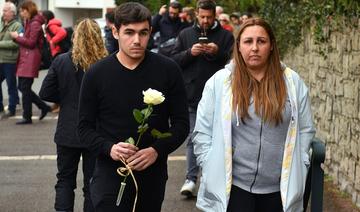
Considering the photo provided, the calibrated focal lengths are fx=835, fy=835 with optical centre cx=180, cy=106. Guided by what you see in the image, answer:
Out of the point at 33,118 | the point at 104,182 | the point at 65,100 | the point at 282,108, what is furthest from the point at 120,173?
the point at 33,118

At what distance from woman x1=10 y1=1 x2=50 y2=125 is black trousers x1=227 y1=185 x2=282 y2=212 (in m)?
9.13

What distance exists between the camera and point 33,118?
1435cm

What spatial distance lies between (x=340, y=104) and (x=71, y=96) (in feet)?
9.68

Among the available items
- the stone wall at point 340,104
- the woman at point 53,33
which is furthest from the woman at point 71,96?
the woman at point 53,33

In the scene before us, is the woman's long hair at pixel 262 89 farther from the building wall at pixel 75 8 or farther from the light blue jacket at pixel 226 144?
the building wall at pixel 75 8

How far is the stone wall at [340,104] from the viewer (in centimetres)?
754

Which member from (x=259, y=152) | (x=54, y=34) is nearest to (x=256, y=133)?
(x=259, y=152)

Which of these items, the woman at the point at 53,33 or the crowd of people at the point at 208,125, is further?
the woman at the point at 53,33

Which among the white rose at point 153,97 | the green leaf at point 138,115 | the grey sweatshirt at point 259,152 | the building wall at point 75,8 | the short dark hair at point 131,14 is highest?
the short dark hair at point 131,14

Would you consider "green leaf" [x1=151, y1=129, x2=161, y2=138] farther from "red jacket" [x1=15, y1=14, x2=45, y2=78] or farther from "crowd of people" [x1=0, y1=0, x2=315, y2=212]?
"red jacket" [x1=15, y1=14, x2=45, y2=78]

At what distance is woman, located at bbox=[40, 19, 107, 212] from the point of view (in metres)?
6.45

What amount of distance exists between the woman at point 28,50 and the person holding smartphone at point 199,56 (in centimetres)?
567

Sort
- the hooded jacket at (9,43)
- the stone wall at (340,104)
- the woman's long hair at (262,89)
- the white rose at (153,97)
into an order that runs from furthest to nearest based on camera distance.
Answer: the hooded jacket at (9,43) → the stone wall at (340,104) → the woman's long hair at (262,89) → the white rose at (153,97)

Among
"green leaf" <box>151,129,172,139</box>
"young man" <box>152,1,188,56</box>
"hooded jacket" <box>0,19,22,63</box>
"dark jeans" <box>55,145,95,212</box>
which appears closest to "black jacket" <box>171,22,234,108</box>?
"dark jeans" <box>55,145,95,212</box>
